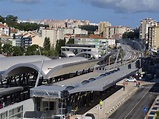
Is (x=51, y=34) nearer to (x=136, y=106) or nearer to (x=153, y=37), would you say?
(x=153, y=37)

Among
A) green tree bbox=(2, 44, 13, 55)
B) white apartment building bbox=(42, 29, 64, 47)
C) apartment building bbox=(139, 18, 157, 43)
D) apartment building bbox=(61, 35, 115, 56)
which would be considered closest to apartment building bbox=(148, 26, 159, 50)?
apartment building bbox=(61, 35, 115, 56)

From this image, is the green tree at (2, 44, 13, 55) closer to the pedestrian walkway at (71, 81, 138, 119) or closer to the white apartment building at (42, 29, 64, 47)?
the white apartment building at (42, 29, 64, 47)

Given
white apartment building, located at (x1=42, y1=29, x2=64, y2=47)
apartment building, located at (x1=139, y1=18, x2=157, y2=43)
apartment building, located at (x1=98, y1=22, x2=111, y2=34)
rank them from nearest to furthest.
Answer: white apartment building, located at (x1=42, y1=29, x2=64, y2=47)
apartment building, located at (x1=139, y1=18, x2=157, y2=43)
apartment building, located at (x1=98, y1=22, x2=111, y2=34)

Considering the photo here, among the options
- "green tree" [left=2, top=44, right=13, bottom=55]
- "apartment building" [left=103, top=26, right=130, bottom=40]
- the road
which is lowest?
the road

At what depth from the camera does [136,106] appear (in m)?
23.8

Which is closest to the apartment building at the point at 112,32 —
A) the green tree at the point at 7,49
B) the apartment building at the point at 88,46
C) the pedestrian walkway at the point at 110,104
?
the apartment building at the point at 88,46

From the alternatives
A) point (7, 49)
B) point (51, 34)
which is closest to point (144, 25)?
point (51, 34)

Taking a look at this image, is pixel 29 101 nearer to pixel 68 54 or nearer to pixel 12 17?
pixel 68 54

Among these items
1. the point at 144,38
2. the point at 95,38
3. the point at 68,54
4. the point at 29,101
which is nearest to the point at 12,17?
the point at 95,38

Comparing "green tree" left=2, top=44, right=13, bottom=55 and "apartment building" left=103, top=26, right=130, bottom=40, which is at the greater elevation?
"apartment building" left=103, top=26, right=130, bottom=40

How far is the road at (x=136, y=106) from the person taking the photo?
68.0ft

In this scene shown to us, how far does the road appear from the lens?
816 inches

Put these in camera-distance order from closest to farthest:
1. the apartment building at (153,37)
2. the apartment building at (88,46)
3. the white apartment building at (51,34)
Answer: the apartment building at (88,46), the white apartment building at (51,34), the apartment building at (153,37)

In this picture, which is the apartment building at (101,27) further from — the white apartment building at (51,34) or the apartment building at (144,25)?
the white apartment building at (51,34)
